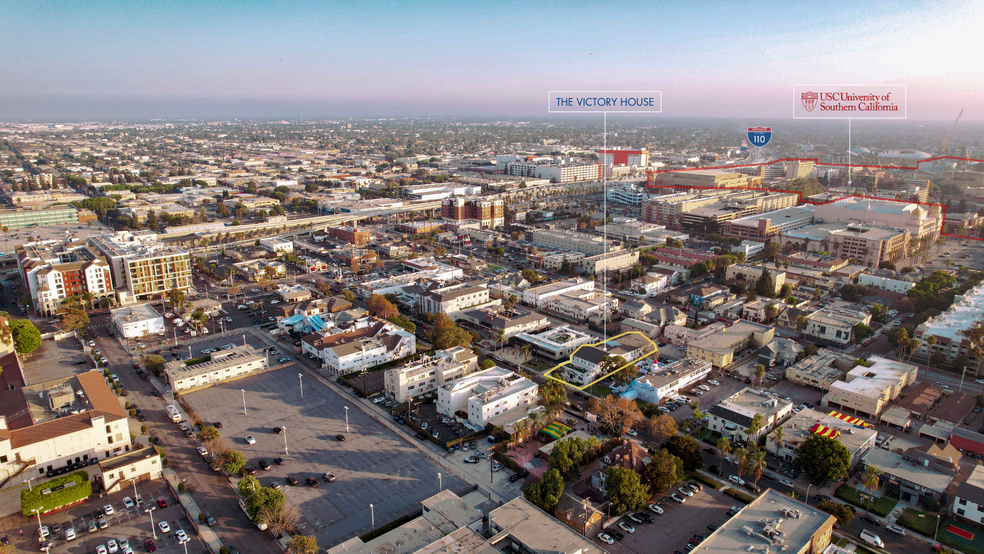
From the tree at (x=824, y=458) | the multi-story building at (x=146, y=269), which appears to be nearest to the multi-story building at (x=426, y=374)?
the tree at (x=824, y=458)

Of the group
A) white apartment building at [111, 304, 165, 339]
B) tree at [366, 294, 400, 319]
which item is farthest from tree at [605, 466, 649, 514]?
white apartment building at [111, 304, 165, 339]

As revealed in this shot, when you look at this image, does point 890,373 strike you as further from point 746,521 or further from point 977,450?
point 746,521

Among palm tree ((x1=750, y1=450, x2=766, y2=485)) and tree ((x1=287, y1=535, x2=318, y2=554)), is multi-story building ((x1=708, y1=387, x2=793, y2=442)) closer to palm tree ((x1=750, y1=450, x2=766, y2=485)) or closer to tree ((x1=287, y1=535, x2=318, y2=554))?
palm tree ((x1=750, y1=450, x2=766, y2=485))

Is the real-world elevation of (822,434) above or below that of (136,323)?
below

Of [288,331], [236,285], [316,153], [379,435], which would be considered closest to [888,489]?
[379,435]

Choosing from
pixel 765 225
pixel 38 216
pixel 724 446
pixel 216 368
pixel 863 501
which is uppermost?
pixel 38 216

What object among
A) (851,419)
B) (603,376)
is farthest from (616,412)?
(851,419)

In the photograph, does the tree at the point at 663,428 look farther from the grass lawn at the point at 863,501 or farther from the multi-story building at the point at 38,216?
the multi-story building at the point at 38,216

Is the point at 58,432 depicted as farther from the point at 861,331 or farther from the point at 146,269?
the point at 861,331
